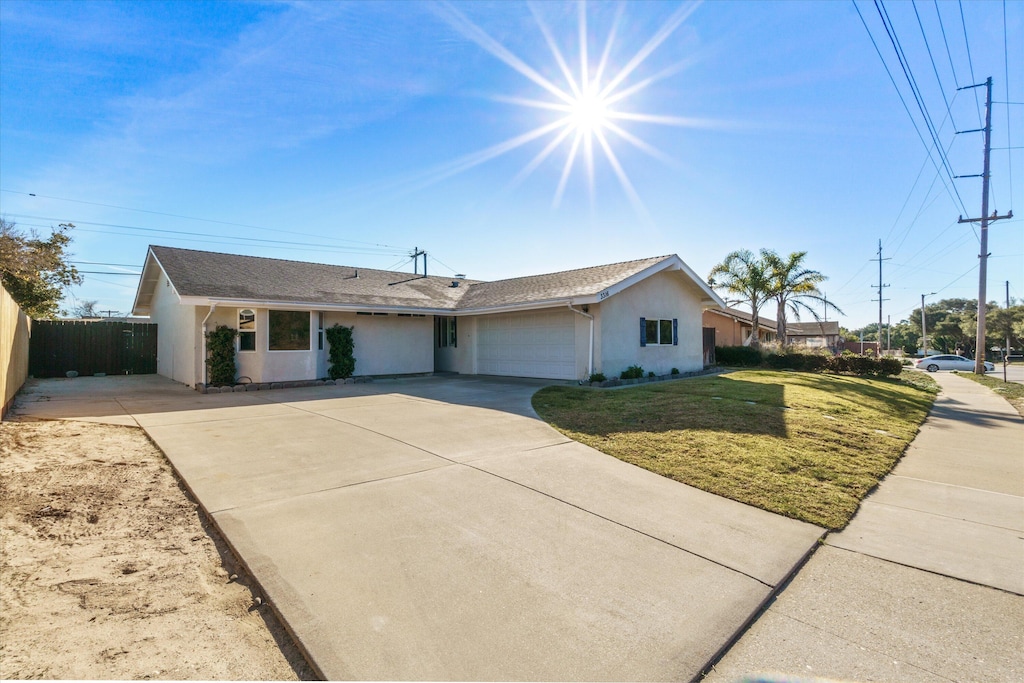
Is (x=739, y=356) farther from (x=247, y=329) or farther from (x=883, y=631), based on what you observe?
(x=883, y=631)

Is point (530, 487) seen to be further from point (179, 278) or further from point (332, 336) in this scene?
point (179, 278)

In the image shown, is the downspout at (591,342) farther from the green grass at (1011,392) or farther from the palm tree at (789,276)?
the palm tree at (789,276)

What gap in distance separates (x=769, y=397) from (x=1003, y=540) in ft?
22.8

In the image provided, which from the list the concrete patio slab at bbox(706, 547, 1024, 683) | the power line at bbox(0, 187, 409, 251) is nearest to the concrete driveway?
the concrete patio slab at bbox(706, 547, 1024, 683)

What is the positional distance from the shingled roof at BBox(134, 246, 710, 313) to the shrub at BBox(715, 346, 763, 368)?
27.9 feet

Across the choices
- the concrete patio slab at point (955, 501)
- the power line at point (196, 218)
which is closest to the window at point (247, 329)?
the concrete patio slab at point (955, 501)

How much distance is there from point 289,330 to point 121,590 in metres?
11.5

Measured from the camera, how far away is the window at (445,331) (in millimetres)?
17969

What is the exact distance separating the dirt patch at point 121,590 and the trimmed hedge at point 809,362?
71.4ft

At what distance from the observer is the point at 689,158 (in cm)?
1238

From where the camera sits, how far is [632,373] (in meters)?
14.2

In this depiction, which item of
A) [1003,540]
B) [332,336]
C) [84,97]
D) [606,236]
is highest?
[84,97]

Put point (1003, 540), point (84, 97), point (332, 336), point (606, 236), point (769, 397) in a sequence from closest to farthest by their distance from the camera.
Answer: point (1003, 540) < point (769, 397) < point (84, 97) < point (332, 336) < point (606, 236)

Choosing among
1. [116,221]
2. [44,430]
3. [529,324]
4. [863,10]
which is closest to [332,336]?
[529,324]
